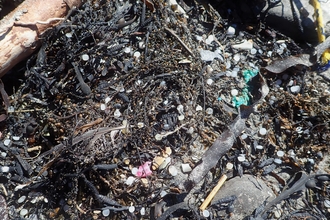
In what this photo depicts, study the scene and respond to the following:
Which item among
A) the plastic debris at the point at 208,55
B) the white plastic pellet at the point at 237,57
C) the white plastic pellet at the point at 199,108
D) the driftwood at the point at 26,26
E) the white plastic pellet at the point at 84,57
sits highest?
the driftwood at the point at 26,26

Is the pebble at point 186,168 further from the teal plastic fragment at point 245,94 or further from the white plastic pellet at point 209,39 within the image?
the white plastic pellet at point 209,39

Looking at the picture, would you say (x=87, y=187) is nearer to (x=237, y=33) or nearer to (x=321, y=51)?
Result: (x=237, y=33)

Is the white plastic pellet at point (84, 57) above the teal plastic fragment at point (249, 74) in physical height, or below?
above

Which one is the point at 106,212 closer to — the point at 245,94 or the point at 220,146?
the point at 220,146

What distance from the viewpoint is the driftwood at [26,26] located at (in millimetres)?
1896

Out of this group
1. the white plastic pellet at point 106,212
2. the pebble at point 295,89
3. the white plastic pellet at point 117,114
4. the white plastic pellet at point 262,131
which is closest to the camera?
the white plastic pellet at point 106,212

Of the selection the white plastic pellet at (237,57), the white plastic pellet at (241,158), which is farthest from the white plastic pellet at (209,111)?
the white plastic pellet at (237,57)

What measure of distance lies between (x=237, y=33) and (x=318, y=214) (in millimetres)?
1175

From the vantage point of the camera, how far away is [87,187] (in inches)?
72.2

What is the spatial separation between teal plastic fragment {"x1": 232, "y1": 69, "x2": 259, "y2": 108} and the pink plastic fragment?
62cm

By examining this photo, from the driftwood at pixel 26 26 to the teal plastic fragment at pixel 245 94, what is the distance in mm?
1093


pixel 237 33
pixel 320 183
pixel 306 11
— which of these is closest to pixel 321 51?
pixel 306 11

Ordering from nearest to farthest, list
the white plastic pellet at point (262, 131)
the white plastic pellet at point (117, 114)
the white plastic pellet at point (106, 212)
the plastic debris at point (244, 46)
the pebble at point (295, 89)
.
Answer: the white plastic pellet at point (106, 212)
the white plastic pellet at point (117, 114)
the white plastic pellet at point (262, 131)
the pebble at point (295, 89)
the plastic debris at point (244, 46)

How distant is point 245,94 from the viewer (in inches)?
82.7
